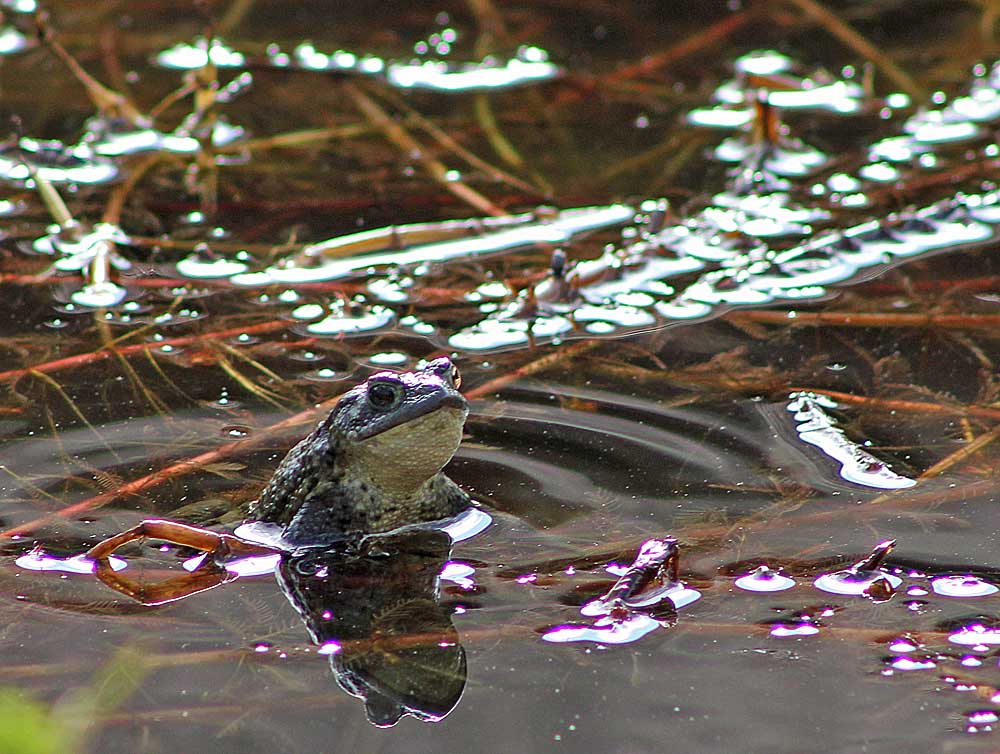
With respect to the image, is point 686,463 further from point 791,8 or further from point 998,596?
point 791,8

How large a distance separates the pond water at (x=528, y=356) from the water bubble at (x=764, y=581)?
0.03m

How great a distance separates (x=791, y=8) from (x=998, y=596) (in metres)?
6.05

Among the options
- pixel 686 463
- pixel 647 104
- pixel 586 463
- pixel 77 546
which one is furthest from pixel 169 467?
pixel 647 104

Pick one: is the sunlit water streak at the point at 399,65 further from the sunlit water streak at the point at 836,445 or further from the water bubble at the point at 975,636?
the water bubble at the point at 975,636

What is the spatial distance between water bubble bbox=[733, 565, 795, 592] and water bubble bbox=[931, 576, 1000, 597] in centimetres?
38

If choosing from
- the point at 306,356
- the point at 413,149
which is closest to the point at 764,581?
the point at 306,356

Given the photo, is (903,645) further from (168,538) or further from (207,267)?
(207,267)

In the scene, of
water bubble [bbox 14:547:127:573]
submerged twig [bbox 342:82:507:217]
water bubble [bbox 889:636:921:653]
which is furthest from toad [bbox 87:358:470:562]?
submerged twig [bbox 342:82:507:217]

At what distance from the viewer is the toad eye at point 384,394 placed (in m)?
4.00

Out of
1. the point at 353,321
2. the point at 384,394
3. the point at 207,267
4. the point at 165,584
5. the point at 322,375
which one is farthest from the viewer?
the point at 207,267

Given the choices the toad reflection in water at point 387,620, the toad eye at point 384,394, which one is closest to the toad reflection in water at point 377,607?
the toad reflection in water at point 387,620

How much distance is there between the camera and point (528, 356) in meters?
5.12

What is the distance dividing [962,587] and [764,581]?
0.51 meters

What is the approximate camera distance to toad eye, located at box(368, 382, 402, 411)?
4000 mm
